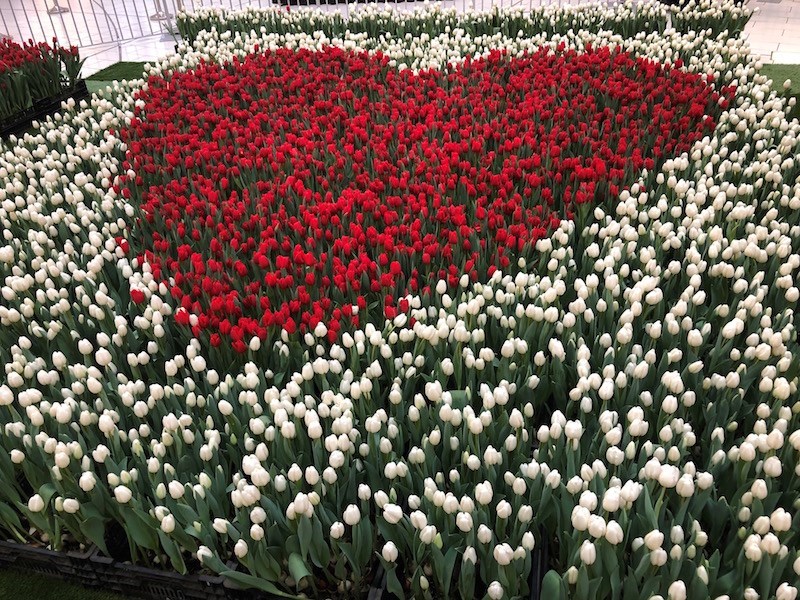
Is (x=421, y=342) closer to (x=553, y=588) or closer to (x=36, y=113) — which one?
(x=553, y=588)

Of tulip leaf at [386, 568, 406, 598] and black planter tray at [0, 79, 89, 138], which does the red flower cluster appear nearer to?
tulip leaf at [386, 568, 406, 598]

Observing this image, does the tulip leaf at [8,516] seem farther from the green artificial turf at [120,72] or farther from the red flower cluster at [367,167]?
the green artificial turf at [120,72]

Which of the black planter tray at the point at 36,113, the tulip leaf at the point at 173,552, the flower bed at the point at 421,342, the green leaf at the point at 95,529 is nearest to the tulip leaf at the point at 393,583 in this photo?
the flower bed at the point at 421,342

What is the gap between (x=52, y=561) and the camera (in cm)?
206

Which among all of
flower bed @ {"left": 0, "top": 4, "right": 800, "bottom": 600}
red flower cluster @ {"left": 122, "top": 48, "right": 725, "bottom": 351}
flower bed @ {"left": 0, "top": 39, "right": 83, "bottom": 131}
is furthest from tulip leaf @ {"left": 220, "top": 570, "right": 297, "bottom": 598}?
flower bed @ {"left": 0, "top": 39, "right": 83, "bottom": 131}

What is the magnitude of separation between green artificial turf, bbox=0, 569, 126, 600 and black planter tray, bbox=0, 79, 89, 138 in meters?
4.57

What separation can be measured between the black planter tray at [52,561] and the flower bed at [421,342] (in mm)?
89

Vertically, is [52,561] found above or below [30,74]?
below

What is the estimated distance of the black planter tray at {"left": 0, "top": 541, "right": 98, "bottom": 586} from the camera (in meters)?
2.01

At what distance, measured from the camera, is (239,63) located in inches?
224

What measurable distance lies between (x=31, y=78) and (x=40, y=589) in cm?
537

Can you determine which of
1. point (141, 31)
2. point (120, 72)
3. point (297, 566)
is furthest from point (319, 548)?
point (141, 31)

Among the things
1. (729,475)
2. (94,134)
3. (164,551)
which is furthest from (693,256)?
(94,134)

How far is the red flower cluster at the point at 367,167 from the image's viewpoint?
2.71 m
